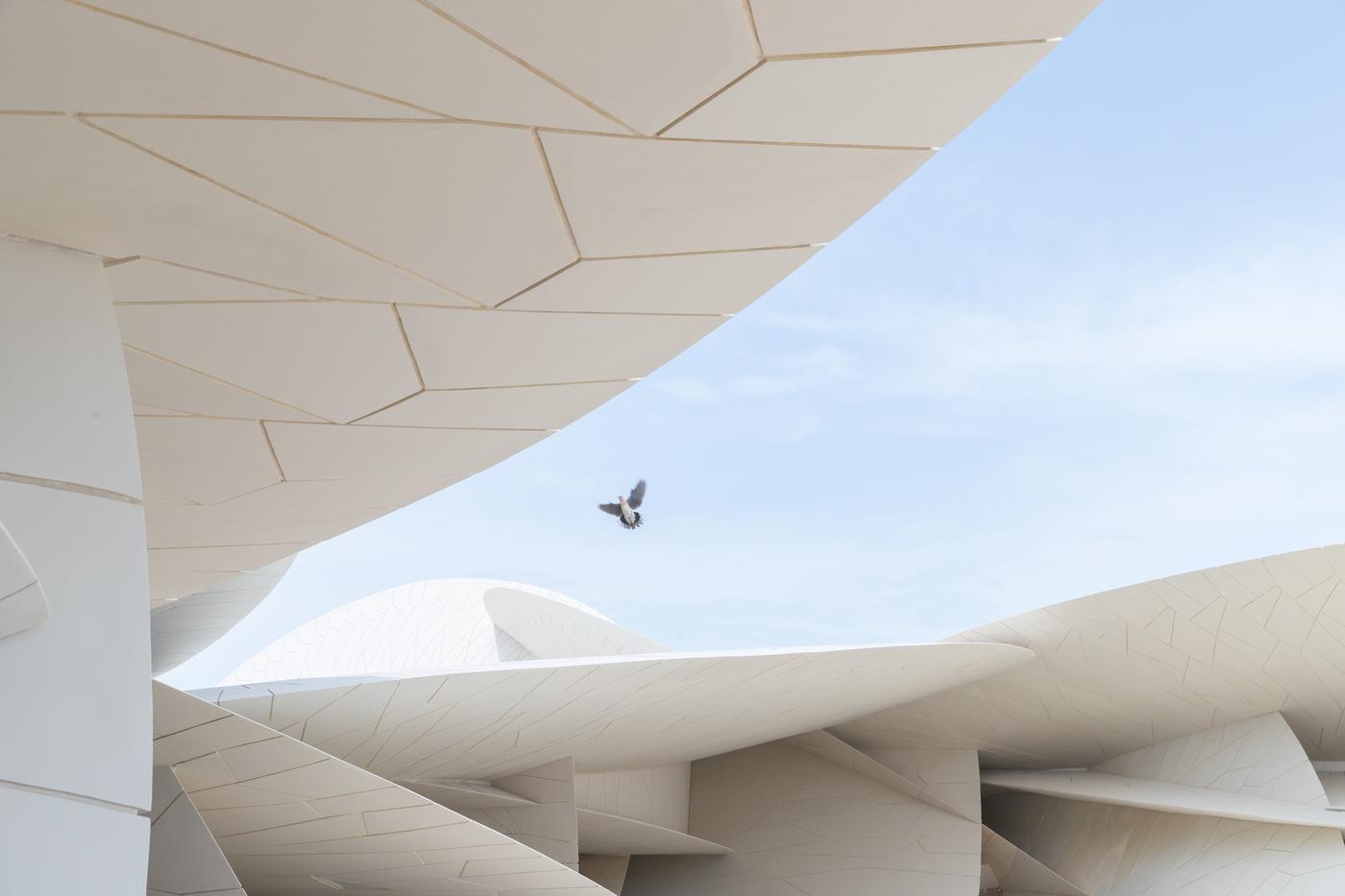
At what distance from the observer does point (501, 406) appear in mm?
4855

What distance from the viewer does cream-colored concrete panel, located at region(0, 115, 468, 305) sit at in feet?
10.2

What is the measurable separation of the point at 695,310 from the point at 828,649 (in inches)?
412

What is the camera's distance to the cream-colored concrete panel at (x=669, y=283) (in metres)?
3.78

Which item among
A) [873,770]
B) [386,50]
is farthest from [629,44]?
[873,770]

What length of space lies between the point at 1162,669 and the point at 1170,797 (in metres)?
3.03

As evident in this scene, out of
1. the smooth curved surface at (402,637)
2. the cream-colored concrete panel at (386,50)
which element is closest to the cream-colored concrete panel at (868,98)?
the cream-colored concrete panel at (386,50)

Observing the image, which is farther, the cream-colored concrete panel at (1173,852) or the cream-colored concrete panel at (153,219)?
the cream-colored concrete panel at (1173,852)

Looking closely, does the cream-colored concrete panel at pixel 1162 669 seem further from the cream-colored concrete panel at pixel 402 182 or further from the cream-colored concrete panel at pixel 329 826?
the cream-colored concrete panel at pixel 402 182

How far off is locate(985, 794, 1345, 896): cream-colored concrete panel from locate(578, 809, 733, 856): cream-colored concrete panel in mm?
8147

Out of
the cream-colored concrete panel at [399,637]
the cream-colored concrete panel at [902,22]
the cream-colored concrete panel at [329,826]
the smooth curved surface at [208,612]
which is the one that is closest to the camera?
the cream-colored concrete panel at [902,22]

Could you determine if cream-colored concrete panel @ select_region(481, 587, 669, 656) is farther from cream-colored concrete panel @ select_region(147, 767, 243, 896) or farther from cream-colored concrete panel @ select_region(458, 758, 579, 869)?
cream-colored concrete panel @ select_region(147, 767, 243, 896)

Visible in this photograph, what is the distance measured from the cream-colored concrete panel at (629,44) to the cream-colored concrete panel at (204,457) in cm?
271

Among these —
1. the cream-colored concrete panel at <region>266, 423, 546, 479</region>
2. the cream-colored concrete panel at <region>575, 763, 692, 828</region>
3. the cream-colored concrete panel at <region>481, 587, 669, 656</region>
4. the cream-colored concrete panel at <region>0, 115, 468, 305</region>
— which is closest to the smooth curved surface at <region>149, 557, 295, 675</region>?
the cream-colored concrete panel at <region>481, 587, 669, 656</region>

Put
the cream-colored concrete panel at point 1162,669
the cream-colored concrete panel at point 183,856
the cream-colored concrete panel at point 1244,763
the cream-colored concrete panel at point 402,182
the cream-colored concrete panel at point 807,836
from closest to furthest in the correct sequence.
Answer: the cream-colored concrete panel at point 402,182 → the cream-colored concrete panel at point 183,856 → the cream-colored concrete panel at point 1162,669 → the cream-colored concrete panel at point 1244,763 → the cream-colored concrete panel at point 807,836
